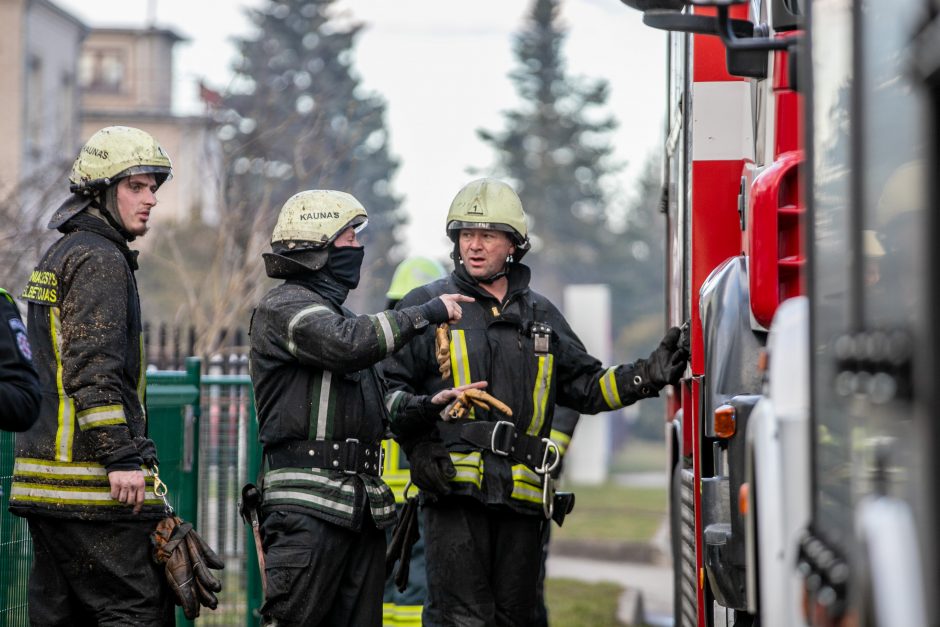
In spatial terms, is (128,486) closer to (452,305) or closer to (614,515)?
(452,305)

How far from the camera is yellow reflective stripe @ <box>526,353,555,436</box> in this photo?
6.15 metres

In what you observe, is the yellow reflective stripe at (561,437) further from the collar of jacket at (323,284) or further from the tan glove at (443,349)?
the collar of jacket at (323,284)

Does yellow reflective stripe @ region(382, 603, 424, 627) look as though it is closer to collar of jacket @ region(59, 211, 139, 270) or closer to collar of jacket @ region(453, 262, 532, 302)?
collar of jacket @ region(453, 262, 532, 302)

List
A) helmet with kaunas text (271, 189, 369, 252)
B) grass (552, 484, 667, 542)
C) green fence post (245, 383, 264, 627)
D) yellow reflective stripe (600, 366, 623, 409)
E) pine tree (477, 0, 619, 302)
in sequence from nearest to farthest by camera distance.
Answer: helmet with kaunas text (271, 189, 369, 252) → yellow reflective stripe (600, 366, 623, 409) → green fence post (245, 383, 264, 627) → grass (552, 484, 667, 542) → pine tree (477, 0, 619, 302)

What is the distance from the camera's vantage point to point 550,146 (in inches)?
2281

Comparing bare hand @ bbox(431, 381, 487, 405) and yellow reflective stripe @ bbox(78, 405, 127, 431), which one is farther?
bare hand @ bbox(431, 381, 487, 405)

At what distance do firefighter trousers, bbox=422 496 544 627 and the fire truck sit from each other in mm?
820

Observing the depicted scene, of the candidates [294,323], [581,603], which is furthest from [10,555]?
[581,603]

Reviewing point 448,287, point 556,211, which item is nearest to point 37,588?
point 448,287

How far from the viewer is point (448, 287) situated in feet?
20.6

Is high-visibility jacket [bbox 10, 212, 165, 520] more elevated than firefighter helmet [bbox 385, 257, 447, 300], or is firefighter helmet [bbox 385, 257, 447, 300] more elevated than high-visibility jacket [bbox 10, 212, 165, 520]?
firefighter helmet [bbox 385, 257, 447, 300]

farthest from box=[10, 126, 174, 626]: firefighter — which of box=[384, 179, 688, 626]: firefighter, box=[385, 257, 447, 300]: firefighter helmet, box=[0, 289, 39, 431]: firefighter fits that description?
box=[385, 257, 447, 300]: firefighter helmet

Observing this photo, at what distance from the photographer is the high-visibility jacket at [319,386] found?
211 inches

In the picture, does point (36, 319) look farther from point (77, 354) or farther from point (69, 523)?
point (69, 523)
